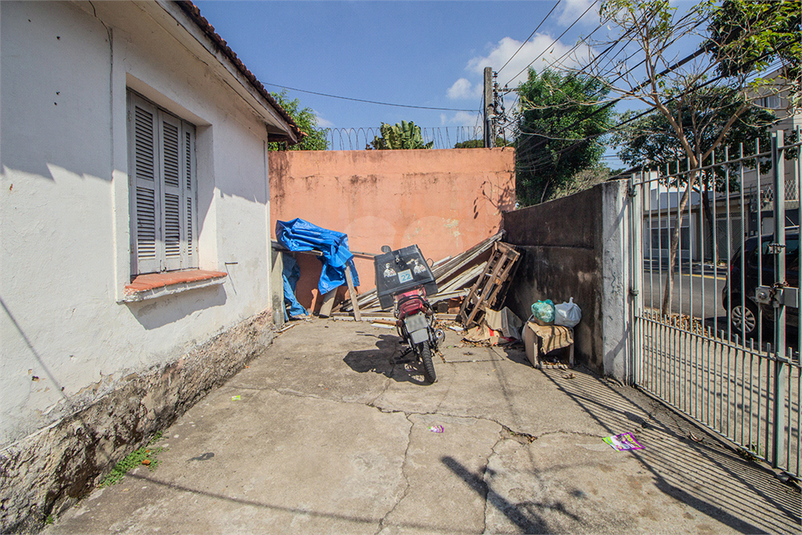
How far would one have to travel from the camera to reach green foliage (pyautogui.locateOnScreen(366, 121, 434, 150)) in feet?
39.5

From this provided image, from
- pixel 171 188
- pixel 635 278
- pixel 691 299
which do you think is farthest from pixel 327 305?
pixel 691 299

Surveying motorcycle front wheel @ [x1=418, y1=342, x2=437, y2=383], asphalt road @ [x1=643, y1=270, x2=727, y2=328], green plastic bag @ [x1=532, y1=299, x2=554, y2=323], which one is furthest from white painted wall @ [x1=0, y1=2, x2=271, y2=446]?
asphalt road @ [x1=643, y1=270, x2=727, y2=328]

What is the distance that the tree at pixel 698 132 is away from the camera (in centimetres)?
649

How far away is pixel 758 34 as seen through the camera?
17.0ft

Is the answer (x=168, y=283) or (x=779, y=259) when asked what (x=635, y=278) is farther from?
(x=168, y=283)

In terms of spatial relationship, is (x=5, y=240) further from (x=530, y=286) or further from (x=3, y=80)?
(x=530, y=286)

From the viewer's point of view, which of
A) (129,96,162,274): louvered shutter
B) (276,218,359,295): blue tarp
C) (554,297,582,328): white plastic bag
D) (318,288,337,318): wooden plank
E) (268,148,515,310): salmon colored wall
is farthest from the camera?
(268,148,515,310): salmon colored wall

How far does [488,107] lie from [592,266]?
24.8ft

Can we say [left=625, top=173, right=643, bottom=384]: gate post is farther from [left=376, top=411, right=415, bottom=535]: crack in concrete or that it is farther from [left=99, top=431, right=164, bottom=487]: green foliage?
[left=99, top=431, right=164, bottom=487]: green foliage

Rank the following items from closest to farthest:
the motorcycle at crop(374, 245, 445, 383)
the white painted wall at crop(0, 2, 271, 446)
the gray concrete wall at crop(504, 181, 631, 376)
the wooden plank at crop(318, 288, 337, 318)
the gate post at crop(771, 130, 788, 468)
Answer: the white painted wall at crop(0, 2, 271, 446) < the gate post at crop(771, 130, 788, 468) < the gray concrete wall at crop(504, 181, 631, 376) < the motorcycle at crop(374, 245, 445, 383) < the wooden plank at crop(318, 288, 337, 318)

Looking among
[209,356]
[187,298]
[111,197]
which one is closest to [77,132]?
[111,197]

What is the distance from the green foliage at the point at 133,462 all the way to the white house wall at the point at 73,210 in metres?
0.55

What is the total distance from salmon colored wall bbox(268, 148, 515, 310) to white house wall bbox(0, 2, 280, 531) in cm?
401

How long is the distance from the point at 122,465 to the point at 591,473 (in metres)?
3.27
